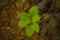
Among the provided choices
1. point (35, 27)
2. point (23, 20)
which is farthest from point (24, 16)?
point (35, 27)

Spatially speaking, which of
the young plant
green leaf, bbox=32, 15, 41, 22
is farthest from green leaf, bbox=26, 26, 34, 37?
green leaf, bbox=32, 15, 41, 22

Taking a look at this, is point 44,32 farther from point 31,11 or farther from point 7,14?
point 7,14

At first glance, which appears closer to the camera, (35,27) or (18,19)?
(35,27)

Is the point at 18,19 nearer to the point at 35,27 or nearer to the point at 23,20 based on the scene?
the point at 23,20

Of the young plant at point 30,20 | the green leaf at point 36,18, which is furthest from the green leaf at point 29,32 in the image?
the green leaf at point 36,18

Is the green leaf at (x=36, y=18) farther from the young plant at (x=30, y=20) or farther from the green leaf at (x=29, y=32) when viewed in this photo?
the green leaf at (x=29, y=32)

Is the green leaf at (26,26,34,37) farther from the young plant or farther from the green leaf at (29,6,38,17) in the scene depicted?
the green leaf at (29,6,38,17)
